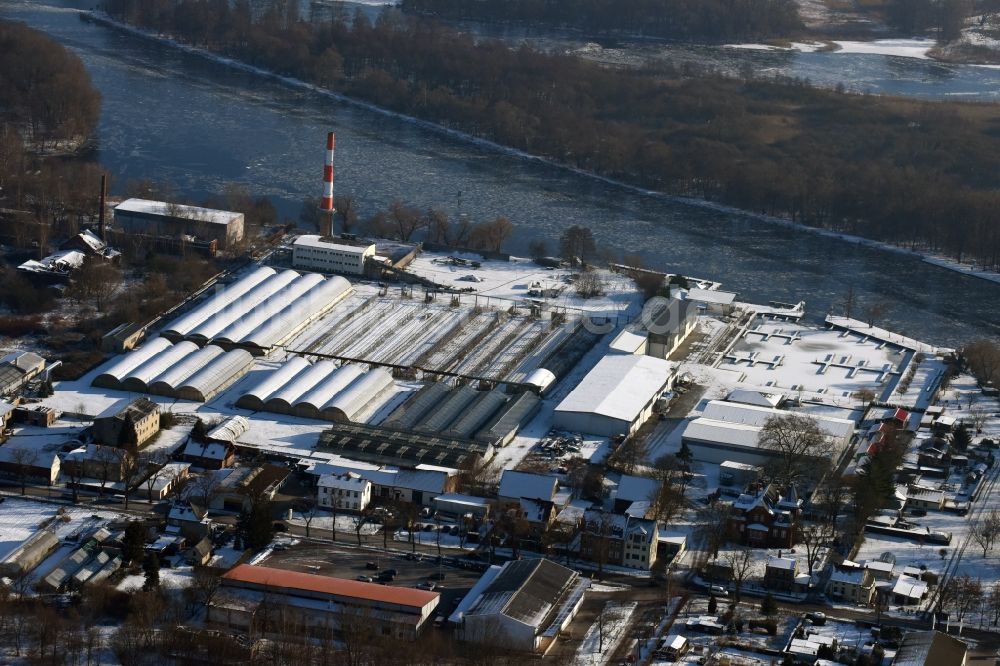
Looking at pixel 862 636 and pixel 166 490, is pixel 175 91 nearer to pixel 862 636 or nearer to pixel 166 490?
pixel 166 490

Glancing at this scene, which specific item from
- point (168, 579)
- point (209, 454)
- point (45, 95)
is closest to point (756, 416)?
point (209, 454)

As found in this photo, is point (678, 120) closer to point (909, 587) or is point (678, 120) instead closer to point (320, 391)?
point (320, 391)

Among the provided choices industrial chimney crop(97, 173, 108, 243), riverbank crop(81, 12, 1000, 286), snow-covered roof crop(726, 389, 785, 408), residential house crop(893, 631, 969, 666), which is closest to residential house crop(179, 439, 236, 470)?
snow-covered roof crop(726, 389, 785, 408)

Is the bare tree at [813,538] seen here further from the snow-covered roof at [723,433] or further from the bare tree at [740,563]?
the snow-covered roof at [723,433]

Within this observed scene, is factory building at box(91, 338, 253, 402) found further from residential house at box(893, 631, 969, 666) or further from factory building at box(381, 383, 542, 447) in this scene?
residential house at box(893, 631, 969, 666)

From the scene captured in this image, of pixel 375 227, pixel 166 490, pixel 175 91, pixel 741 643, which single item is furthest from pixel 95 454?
pixel 175 91

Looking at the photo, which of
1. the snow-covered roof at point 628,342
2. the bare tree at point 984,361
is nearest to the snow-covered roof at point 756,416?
the snow-covered roof at point 628,342

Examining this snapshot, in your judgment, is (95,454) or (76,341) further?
(76,341)
